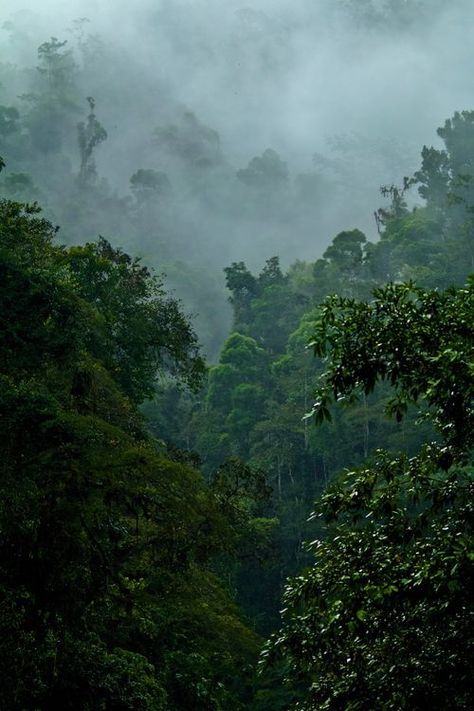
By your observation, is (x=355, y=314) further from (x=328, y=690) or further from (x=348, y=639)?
(x=328, y=690)

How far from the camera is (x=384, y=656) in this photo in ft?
19.0

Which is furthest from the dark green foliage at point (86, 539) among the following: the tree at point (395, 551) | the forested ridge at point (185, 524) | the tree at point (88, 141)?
the tree at point (88, 141)

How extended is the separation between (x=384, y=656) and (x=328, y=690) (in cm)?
64

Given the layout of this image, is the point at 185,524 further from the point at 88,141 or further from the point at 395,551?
the point at 88,141

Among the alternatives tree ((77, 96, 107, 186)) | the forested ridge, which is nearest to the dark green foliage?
the forested ridge

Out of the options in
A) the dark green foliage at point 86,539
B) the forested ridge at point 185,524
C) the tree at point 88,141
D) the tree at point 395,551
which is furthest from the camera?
the tree at point 88,141

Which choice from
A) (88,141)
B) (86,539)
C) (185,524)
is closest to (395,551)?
(86,539)

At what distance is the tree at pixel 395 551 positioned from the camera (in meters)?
5.33

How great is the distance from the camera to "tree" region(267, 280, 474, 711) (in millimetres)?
5332

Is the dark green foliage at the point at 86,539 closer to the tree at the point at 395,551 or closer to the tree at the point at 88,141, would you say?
the tree at the point at 395,551

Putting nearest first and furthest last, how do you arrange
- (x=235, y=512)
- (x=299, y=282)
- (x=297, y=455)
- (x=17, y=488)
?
(x=17, y=488) → (x=235, y=512) → (x=297, y=455) → (x=299, y=282)

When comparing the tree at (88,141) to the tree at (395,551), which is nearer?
the tree at (395,551)

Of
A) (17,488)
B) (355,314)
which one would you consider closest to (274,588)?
(17,488)

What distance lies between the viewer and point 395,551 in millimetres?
5766
